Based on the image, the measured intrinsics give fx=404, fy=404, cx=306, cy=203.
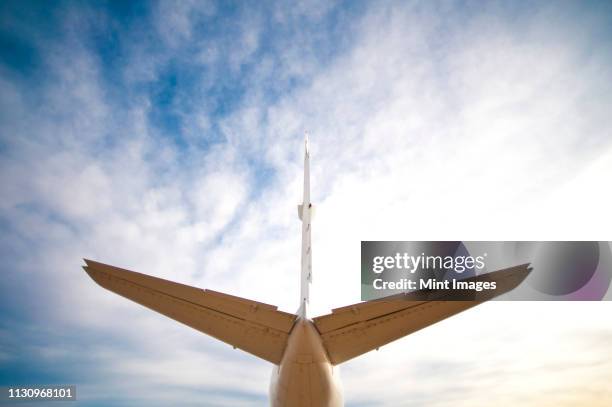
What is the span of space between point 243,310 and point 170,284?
1.51 meters

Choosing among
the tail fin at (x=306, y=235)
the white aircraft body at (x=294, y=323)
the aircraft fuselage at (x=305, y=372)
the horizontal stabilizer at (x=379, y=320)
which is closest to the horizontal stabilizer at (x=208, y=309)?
the white aircraft body at (x=294, y=323)

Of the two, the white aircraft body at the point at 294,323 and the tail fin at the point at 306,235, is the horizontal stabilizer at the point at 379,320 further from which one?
the tail fin at the point at 306,235

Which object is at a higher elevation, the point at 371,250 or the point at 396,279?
the point at 371,250

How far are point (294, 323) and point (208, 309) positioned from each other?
5.73ft

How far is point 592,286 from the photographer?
463 inches

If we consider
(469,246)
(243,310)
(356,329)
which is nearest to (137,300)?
(243,310)

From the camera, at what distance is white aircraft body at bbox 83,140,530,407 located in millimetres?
7727

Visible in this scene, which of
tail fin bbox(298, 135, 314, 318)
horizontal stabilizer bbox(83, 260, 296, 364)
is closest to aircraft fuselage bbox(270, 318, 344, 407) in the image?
horizontal stabilizer bbox(83, 260, 296, 364)

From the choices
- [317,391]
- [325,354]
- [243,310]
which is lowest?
[317,391]

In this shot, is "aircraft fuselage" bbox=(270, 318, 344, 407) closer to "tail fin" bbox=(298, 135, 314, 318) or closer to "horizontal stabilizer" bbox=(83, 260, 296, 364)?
"horizontal stabilizer" bbox=(83, 260, 296, 364)

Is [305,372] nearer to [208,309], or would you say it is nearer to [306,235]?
[208,309]

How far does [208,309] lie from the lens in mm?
8094

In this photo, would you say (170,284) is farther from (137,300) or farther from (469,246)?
(469,246)

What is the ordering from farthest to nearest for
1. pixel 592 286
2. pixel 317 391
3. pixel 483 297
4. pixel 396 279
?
1. pixel 592 286
2. pixel 396 279
3. pixel 317 391
4. pixel 483 297
